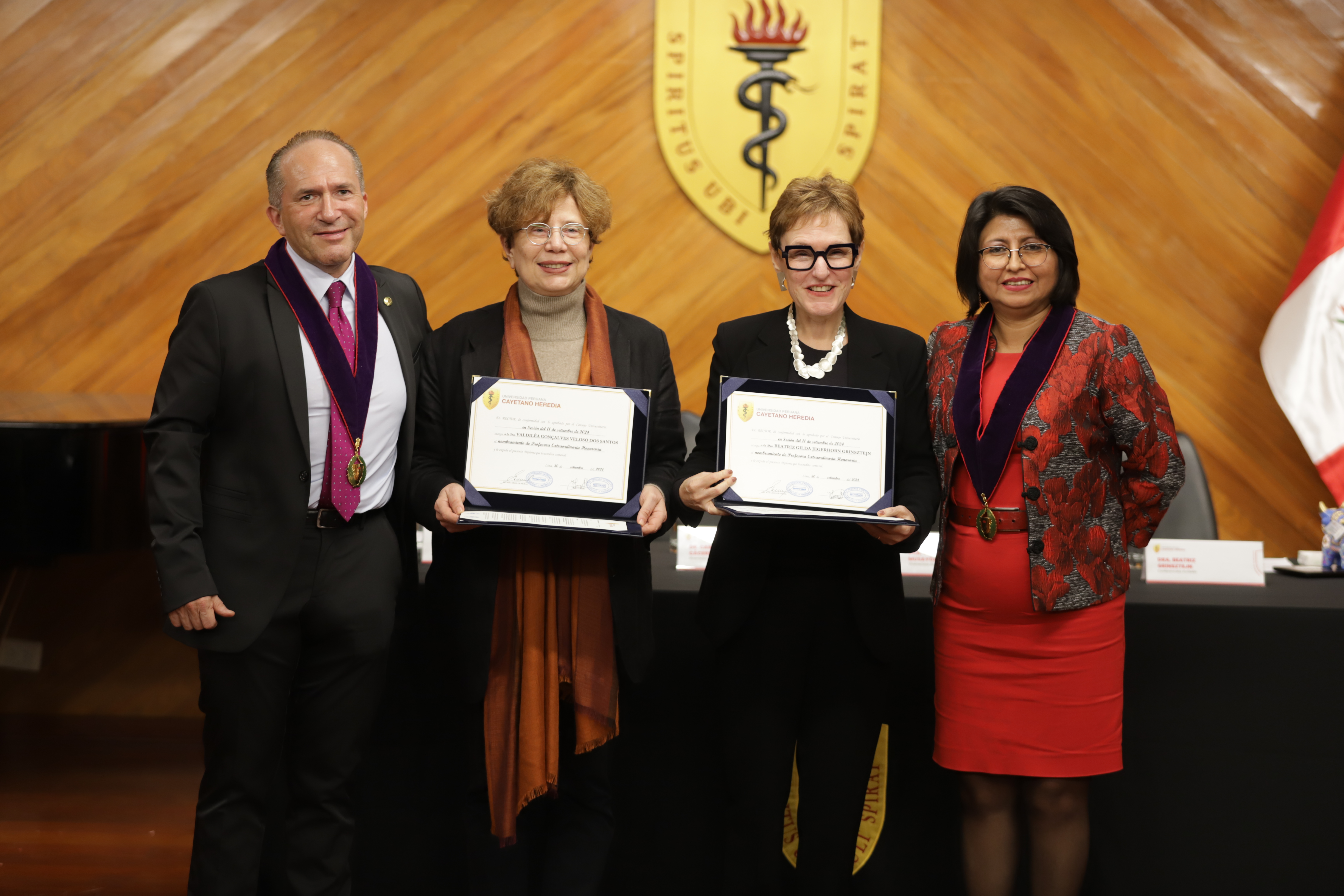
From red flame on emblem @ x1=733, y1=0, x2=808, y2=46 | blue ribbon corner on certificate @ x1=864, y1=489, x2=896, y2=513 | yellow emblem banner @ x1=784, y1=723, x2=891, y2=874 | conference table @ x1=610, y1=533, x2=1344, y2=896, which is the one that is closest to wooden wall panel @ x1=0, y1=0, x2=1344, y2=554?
red flame on emblem @ x1=733, y1=0, x2=808, y2=46

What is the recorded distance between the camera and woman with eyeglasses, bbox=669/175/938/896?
1746 mm

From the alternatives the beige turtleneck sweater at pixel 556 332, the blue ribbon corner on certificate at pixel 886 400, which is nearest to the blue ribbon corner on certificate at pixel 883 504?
the blue ribbon corner on certificate at pixel 886 400

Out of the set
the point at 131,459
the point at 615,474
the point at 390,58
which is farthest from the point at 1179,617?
the point at 390,58

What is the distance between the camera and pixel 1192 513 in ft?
10.9

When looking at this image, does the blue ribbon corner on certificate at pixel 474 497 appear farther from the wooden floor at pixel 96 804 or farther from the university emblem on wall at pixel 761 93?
the university emblem on wall at pixel 761 93

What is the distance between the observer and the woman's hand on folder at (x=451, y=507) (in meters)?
1.70

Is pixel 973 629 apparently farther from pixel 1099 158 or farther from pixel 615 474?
pixel 1099 158

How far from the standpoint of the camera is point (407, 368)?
6.24ft

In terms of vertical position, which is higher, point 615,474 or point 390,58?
point 390,58

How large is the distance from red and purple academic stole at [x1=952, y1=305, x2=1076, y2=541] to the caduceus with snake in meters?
2.22

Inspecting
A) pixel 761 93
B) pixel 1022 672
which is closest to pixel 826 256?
pixel 1022 672

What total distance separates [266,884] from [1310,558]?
114 inches

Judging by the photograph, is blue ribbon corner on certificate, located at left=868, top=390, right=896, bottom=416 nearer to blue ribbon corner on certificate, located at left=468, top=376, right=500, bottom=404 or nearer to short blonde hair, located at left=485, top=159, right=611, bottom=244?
short blonde hair, located at left=485, top=159, right=611, bottom=244

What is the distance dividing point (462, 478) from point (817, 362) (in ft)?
2.41
